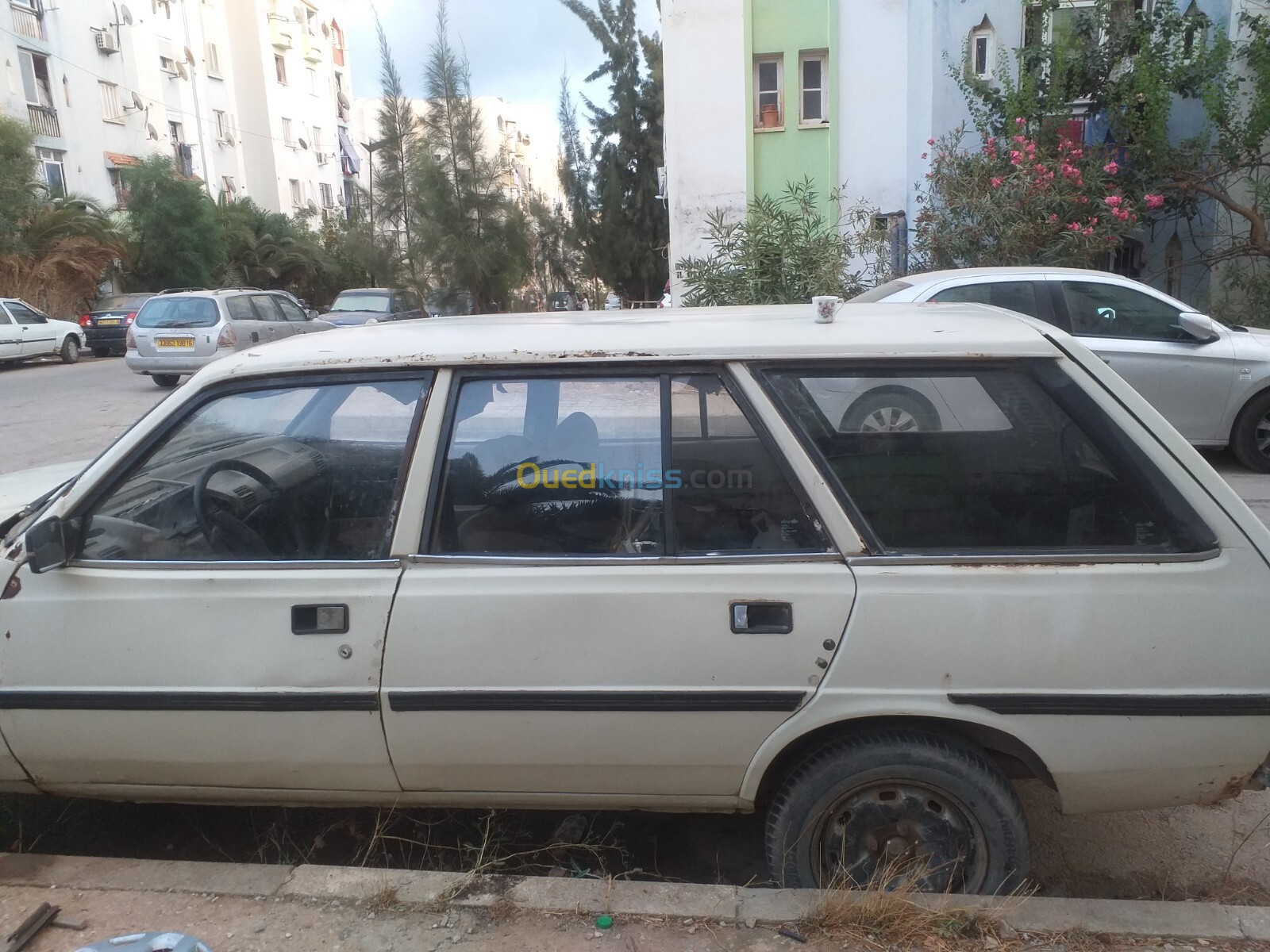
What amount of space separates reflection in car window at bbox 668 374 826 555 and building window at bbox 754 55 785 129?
1668cm

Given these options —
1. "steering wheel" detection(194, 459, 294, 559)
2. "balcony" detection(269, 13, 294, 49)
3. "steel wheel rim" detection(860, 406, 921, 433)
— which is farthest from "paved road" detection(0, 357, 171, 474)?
"balcony" detection(269, 13, 294, 49)

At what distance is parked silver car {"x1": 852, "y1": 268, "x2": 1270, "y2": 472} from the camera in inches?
278

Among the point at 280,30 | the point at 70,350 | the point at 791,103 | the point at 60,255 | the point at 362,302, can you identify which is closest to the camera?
the point at 791,103

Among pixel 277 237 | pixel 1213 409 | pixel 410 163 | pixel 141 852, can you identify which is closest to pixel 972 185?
pixel 1213 409

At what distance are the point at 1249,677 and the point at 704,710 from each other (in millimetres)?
1334

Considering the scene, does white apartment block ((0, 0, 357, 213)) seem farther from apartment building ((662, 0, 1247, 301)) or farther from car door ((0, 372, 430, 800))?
car door ((0, 372, 430, 800))

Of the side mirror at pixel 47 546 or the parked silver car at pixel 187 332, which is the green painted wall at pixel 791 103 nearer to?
the parked silver car at pixel 187 332

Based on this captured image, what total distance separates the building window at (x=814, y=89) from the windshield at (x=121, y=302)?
1597 cm

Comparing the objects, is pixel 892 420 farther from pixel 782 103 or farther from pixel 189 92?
pixel 189 92

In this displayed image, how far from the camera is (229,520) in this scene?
2795mm

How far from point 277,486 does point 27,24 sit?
34230mm

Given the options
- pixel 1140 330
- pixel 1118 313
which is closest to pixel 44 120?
A: pixel 1118 313

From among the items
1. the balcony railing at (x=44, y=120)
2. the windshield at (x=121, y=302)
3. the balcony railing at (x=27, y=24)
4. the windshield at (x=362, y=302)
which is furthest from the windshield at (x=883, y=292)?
the balcony railing at (x=27, y=24)

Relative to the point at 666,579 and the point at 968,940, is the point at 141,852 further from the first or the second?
the point at 968,940
